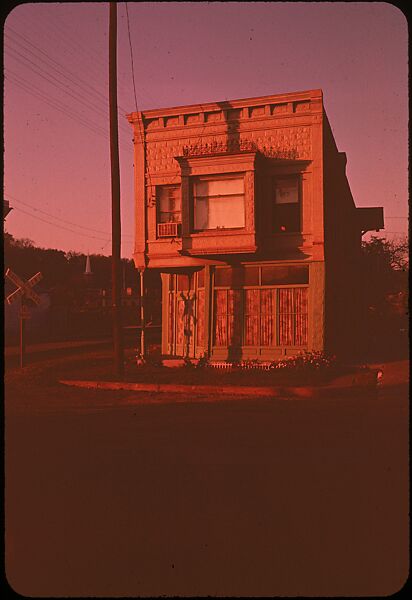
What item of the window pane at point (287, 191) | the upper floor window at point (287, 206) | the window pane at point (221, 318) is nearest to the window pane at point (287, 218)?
the upper floor window at point (287, 206)

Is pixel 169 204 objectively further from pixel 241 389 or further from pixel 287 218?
pixel 241 389

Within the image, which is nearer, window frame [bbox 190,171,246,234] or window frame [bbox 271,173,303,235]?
window frame [bbox 190,171,246,234]

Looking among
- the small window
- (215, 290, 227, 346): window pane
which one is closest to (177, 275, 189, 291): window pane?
(215, 290, 227, 346): window pane

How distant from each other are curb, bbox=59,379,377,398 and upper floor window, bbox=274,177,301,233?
6.47 metres

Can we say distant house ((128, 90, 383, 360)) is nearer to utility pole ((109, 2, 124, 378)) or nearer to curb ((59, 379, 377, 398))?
utility pole ((109, 2, 124, 378))

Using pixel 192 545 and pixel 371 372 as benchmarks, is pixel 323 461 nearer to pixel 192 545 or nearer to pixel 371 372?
pixel 192 545

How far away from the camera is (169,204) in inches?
854

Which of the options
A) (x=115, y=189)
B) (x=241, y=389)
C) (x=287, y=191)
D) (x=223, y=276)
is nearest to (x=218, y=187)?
(x=287, y=191)

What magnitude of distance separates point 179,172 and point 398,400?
11.8 meters

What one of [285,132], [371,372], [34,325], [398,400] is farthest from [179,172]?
[34,325]

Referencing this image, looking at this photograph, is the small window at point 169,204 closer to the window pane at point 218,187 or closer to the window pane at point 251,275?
the window pane at point 218,187

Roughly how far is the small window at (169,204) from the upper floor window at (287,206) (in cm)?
344

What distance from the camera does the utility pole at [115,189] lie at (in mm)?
17469

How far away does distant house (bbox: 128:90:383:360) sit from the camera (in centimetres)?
1972
